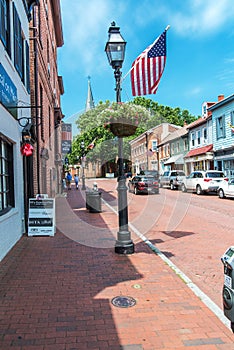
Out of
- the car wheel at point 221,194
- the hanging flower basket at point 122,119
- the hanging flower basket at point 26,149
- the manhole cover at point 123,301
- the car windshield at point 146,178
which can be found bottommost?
the manhole cover at point 123,301

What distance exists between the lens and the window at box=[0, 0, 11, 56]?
6580 mm

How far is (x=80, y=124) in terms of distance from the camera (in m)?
54.3

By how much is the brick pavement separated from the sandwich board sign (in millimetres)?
1574

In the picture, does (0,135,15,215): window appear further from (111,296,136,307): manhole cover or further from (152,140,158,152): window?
(152,140,158,152): window

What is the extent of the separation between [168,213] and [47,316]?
9703 mm

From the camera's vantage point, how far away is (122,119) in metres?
6.50

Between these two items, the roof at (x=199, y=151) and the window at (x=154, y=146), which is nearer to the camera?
the roof at (x=199, y=151)

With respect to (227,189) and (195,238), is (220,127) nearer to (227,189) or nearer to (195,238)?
(227,189)

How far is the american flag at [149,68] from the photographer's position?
24.6ft

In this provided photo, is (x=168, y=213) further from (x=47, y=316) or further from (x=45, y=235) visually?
(x=47, y=316)

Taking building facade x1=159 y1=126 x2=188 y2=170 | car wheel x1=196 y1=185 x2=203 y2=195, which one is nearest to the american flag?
car wheel x1=196 y1=185 x2=203 y2=195

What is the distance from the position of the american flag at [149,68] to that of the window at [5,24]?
2.90m

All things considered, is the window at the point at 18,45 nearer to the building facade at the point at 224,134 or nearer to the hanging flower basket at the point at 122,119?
the hanging flower basket at the point at 122,119

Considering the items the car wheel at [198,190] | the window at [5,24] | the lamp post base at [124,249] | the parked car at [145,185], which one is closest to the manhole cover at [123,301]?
the lamp post base at [124,249]
